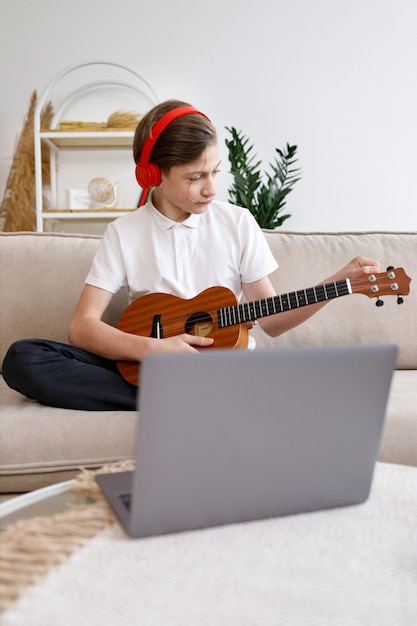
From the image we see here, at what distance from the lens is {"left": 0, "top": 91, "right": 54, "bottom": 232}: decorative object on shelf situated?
372 centimetres

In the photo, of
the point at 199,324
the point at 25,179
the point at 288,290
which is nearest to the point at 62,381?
the point at 199,324

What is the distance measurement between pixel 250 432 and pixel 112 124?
3.16 meters

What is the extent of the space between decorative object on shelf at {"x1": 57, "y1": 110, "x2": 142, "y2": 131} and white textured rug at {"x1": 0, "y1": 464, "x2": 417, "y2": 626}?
10.2 feet

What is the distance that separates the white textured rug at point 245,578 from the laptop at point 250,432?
0.09 ft

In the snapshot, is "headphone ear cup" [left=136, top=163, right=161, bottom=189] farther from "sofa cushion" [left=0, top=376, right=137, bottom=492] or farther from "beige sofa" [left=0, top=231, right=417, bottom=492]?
"sofa cushion" [left=0, top=376, right=137, bottom=492]

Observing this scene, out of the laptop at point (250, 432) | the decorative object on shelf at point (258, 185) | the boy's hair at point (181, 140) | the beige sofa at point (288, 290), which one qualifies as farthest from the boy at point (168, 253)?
the decorative object on shelf at point (258, 185)

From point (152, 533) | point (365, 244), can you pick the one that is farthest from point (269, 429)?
point (365, 244)

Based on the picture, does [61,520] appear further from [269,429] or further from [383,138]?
[383,138]

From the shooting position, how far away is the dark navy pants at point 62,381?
147 centimetres

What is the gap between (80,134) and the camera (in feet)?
11.4

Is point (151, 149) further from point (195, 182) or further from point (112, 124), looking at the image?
point (112, 124)

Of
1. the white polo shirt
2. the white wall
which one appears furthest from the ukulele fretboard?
the white wall

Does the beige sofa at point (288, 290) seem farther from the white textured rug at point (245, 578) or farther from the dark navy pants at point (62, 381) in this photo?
the white textured rug at point (245, 578)

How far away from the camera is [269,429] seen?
675mm
